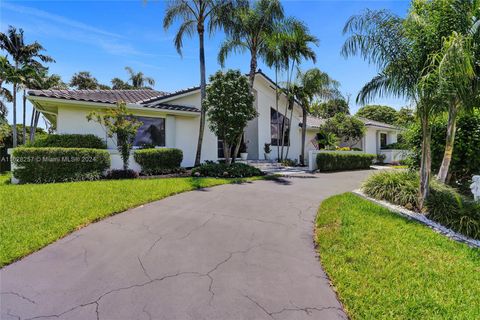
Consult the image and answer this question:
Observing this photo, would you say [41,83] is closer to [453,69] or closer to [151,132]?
[151,132]

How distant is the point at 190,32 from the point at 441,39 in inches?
489

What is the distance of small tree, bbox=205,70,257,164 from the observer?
1307 cm

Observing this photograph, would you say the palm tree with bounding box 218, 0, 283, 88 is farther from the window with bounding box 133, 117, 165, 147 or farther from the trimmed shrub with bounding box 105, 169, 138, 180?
the trimmed shrub with bounding box 105, 169, 138, 180

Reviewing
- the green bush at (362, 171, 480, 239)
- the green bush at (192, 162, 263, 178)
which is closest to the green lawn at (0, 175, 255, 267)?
the green bush at (192, 162, 263, 178)

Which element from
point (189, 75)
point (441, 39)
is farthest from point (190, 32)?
point (441, 39)

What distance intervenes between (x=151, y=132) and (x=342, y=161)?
1307 centimetres

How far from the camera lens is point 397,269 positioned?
12.1 feet

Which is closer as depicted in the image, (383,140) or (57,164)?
(57,164)

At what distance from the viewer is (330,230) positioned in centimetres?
524

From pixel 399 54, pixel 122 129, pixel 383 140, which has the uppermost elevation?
pixel 399 54

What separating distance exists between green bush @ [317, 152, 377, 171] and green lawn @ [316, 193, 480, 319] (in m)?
11.2

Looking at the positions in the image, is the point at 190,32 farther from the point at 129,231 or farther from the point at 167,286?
the point at 167,286

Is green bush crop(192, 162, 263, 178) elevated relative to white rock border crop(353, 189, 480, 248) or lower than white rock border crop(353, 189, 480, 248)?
elevated

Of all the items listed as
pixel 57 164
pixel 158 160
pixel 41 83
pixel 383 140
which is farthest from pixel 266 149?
pixel 41 83
